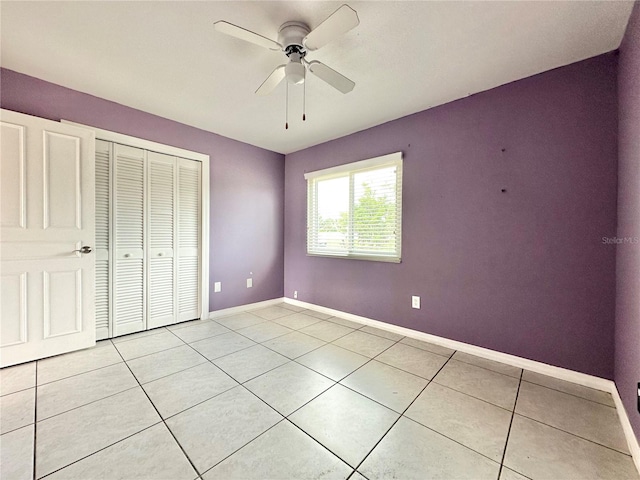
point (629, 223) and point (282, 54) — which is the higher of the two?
point (282, 54)

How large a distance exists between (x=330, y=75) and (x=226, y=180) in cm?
218

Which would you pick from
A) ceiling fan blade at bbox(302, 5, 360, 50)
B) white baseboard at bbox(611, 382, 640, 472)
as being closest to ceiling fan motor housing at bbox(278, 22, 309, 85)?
ceiling fan blade at bbox(302, 5, 360, 50)

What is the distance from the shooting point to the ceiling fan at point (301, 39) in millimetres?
1319

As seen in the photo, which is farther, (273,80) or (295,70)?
(273,80)

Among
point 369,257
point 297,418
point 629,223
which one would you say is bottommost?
point 297,418

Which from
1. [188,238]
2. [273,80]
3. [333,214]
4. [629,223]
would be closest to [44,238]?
[188,238]

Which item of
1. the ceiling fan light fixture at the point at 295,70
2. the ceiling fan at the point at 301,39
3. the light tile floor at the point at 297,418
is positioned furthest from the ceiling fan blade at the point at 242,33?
the light tile floor at the point at 297,418

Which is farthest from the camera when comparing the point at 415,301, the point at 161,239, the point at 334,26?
the point at 161,239

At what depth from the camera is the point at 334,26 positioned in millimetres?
1348

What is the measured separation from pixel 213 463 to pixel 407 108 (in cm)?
312

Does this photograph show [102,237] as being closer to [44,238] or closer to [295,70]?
[44,238]

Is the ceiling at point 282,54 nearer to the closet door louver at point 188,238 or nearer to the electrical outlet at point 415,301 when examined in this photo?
the closet door louver at point 188,238

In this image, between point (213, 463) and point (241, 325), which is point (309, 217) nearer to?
point (241, 325)

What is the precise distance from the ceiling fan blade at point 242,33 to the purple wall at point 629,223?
2.00 metres
